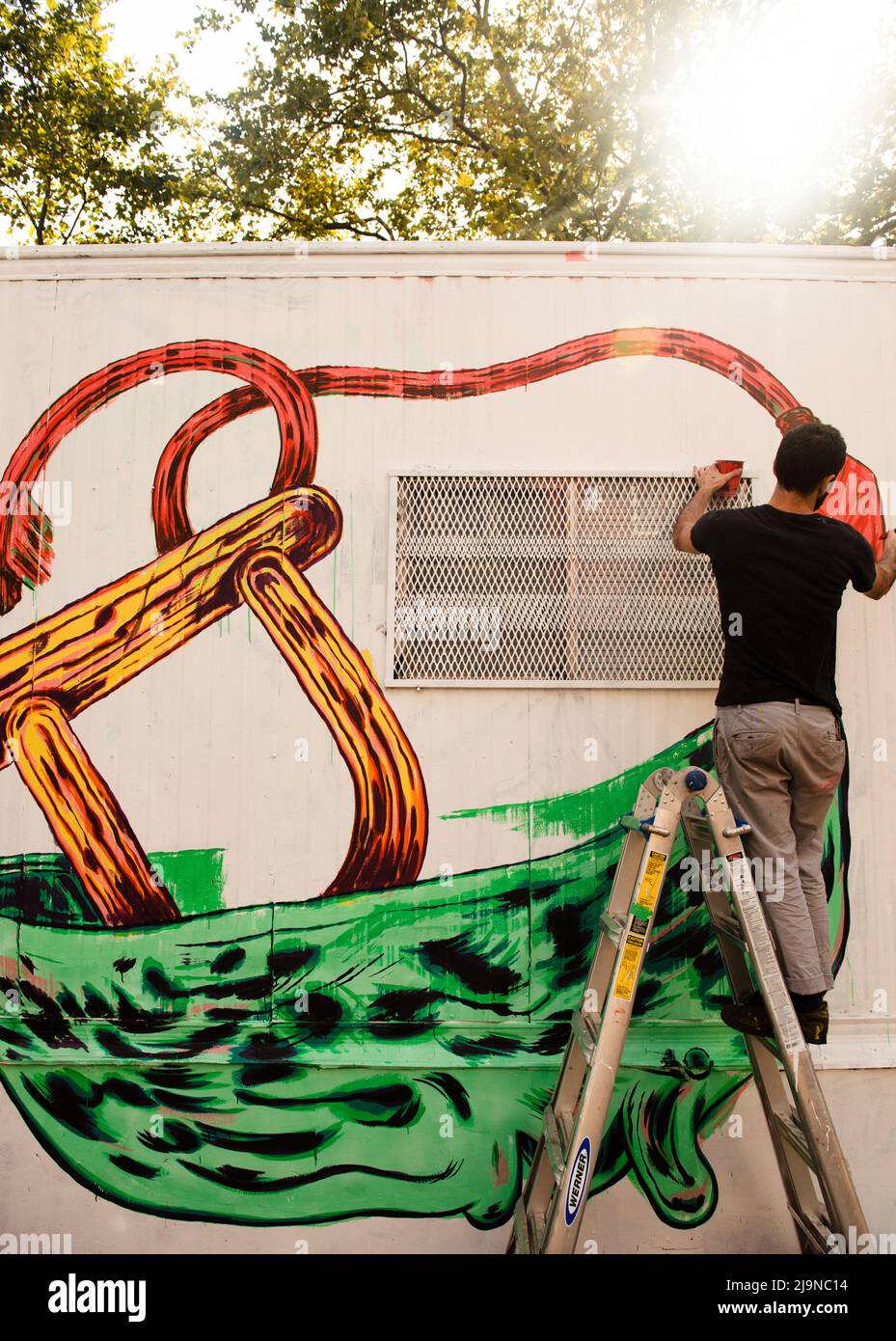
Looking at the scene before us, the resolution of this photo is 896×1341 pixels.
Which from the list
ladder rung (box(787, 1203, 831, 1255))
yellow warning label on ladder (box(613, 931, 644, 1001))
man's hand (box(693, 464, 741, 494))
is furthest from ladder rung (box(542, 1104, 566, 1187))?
man's hand (box(693, 464, 741, 494))

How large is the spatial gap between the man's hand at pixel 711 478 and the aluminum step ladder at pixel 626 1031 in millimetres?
976

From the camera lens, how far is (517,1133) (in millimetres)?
2613

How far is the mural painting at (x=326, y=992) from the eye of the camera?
2627 millimetres

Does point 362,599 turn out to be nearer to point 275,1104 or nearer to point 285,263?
point 285,263

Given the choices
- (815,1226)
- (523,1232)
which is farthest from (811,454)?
(523,1232)

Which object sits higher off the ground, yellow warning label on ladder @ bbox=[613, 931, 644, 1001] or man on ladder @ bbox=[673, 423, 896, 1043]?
man on ladder @ bbox=[673, 423, 896, 1043]

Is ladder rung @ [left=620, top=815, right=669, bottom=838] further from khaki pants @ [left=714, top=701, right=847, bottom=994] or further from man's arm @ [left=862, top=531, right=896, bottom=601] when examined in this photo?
man's arm @ [left=862, top=531, right=896, bottom=601]

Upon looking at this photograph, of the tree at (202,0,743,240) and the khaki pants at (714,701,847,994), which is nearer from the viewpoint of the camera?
the khaki pants at (714,701,847,994)

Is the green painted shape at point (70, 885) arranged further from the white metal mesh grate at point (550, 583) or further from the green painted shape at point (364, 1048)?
the white metal mesh grate at point (550, 583)

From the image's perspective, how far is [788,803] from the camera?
236 centimetres

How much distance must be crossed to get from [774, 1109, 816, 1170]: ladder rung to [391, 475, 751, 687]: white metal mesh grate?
1.29 metres

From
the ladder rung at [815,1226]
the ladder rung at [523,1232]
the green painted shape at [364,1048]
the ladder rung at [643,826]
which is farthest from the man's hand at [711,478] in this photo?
the ladder rung at [523,1232]

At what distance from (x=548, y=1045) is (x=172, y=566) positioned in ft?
6.50

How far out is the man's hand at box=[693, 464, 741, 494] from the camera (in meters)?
2.69
